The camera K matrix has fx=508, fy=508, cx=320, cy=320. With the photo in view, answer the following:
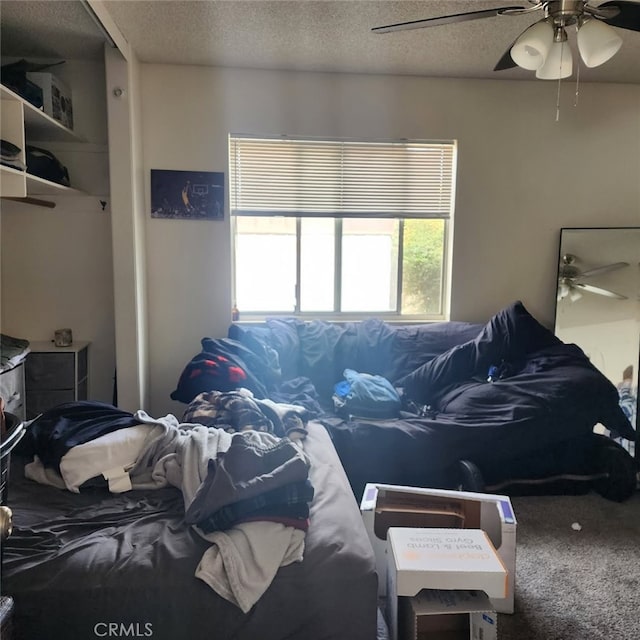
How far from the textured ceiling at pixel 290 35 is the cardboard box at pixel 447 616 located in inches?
98.9

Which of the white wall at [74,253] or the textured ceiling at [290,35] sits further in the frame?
the white wall at [74,253]

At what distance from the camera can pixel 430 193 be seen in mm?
3691

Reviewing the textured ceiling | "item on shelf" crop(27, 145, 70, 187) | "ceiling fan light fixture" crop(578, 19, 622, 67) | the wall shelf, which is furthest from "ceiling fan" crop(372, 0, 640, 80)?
"item on shelf" crop(27, 145, 70, 187)

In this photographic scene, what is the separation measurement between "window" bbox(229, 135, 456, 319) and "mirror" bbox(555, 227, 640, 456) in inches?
35.8

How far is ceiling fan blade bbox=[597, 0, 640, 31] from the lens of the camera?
1815mm

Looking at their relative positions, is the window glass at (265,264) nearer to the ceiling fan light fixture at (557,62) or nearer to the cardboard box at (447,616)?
the ceiling fan light fixture at (557,62)

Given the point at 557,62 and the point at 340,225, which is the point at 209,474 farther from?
the point at 340,225

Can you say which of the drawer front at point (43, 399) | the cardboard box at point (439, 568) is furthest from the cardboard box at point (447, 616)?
the drawer front at point (43, 399)

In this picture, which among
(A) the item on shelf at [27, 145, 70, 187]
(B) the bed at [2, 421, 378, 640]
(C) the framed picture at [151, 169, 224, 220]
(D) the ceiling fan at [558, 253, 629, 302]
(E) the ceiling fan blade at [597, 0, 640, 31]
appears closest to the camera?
(B) the bed at [2, 421, 378, 640]

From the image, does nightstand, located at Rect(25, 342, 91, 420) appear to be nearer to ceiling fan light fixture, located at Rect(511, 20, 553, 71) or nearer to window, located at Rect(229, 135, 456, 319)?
window, located at Rect(229, 135, 456, 319)

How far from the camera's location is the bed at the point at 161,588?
53.0 inches

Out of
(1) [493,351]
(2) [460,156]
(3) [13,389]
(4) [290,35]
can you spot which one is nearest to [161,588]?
(3) [13,389]

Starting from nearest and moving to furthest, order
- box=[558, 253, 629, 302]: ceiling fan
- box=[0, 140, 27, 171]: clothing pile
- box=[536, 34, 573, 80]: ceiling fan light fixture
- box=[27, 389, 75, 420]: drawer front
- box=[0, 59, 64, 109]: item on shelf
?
box=[536, 34, 573, 80]: ceiling fan light fixture
box=[0, 140, 27, 171]: clothing pile
box=[0, 59, 64, 109]: item on shelf
box=[27, 389, 75, 420]: drawer front
box=[558, 253, 629, 302]: ceiling fan

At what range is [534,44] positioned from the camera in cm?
191
